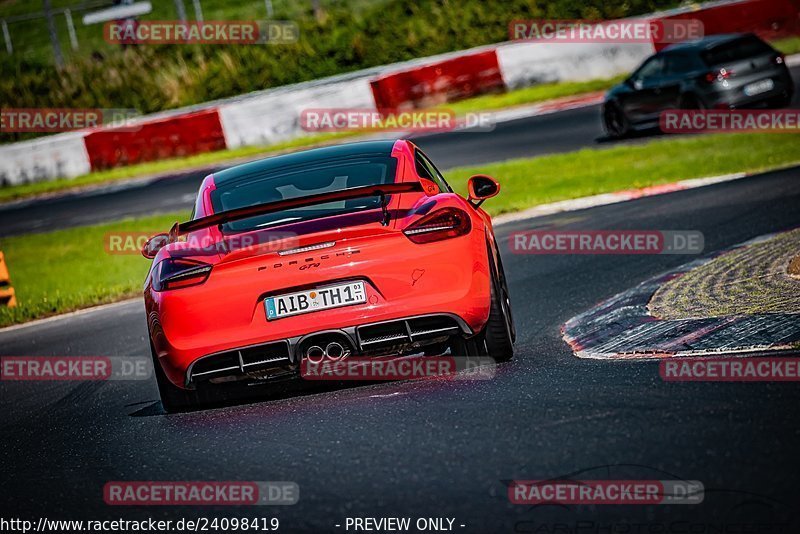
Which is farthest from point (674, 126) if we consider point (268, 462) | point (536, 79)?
point (268, 462)

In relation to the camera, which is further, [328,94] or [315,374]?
[328,94]

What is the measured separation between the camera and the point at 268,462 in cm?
518

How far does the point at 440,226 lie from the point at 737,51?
14.5 m

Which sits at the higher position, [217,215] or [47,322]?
[217,215]

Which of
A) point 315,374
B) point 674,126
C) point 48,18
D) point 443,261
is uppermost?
point 48,18

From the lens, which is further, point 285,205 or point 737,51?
point 737,51

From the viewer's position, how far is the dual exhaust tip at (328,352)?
6191mm

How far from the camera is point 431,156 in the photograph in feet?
71.7

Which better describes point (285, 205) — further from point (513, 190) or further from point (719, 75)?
point (719, 75)

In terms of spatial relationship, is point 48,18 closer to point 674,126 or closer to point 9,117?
point 9,117

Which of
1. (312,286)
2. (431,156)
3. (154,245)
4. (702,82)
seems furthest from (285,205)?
(431,156)

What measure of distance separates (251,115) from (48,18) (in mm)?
6627

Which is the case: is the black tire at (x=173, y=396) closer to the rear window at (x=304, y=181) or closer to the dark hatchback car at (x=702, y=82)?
the rear window at (x=304, y=181)

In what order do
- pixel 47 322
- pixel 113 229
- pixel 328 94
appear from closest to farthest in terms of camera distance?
pixel 47 322 < pixel 113 229 < pixel 328 94
